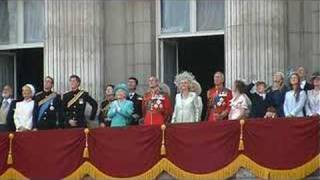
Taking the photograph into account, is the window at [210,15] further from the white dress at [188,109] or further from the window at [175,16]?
the white dress at [188,109]

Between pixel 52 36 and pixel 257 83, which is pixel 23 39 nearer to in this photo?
pixel 52 36

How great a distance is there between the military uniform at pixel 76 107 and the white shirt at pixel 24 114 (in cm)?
73

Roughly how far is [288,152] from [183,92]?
2.50m

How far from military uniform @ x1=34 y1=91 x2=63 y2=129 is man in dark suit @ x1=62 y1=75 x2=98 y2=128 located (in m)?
0.16

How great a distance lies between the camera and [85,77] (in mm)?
22078

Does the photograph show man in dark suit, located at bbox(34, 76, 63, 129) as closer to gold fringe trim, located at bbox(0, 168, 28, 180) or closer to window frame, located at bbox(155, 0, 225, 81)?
gold fringe trim, located at bbox(0, 168, 28, 180)

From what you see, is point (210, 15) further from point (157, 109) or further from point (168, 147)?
point (168, 147)

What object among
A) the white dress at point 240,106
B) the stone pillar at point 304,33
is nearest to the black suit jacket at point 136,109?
the white dress at point 240,106

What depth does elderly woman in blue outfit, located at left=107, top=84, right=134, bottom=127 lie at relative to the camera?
61.6ft

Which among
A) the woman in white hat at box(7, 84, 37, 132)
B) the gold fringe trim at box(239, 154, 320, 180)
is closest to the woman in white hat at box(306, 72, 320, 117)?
the gold fringe trim at box(239, 154, 320, 180)

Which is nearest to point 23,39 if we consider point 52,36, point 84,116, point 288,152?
point 52,36

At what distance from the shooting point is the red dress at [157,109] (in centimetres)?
1867

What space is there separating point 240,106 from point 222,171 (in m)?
1.30

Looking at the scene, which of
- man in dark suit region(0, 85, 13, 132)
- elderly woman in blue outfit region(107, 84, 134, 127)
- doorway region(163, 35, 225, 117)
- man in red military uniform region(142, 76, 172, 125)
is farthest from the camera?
doorway region(163, 35, 225, 117)
